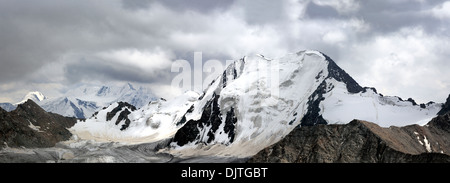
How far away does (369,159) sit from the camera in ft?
504

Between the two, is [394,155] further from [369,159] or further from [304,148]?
[304,148]
